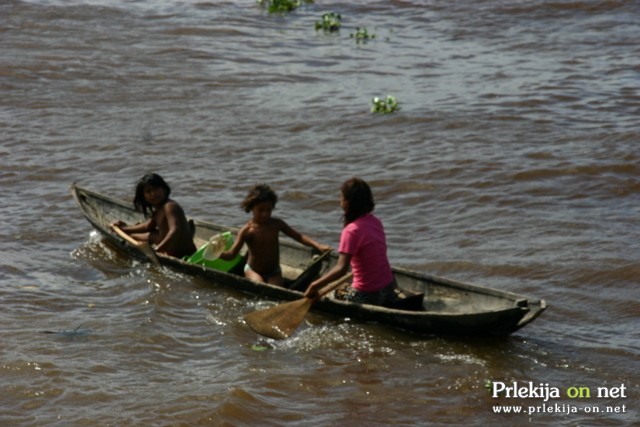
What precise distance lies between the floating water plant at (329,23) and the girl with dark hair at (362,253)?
1002 cm

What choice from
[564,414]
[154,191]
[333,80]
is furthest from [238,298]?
[333,80]

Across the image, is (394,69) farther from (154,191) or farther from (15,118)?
(154,191)

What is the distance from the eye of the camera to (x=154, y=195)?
7.36 metres

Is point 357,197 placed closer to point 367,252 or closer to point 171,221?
point 367,252

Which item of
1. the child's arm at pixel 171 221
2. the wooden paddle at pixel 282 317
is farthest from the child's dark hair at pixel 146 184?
the wooden paddle at pixel 282 317

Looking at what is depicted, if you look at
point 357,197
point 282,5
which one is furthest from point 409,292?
point 282,5

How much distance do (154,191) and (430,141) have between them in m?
3.97

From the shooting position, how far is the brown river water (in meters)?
5.39

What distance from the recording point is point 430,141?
412 inches

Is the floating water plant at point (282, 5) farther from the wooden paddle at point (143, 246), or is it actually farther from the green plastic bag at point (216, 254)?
the green plastic bag at point (216, 254)

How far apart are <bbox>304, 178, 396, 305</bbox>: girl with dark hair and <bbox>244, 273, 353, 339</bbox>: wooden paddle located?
6cm

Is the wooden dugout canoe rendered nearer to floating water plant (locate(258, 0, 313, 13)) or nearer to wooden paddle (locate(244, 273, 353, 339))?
wooden paddle (locate(244, 273, 353, 339))

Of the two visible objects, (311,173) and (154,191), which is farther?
(311,173)

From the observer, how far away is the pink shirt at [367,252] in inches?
240
